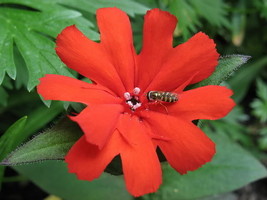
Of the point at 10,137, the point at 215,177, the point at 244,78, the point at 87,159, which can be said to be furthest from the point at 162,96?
the point at 244,78

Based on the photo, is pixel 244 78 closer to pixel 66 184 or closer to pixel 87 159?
pixel 66 184

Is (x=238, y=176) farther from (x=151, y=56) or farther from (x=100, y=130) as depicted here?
(x=100, y=130)

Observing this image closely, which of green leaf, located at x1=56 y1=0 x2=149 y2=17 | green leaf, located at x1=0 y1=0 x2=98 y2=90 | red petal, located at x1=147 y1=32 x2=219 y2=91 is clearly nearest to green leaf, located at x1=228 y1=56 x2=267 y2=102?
green leaf, located at x1=56 y1=0 x2=149 y2=17

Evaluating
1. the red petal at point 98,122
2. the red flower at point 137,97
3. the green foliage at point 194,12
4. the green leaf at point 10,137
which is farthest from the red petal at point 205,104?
the green foliage at point 194,12

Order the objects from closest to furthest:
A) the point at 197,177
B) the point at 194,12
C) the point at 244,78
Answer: the point at 197,177
the point at 194,12
the point at 244,78

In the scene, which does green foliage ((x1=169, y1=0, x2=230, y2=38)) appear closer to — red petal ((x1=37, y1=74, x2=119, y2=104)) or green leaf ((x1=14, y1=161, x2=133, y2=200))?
green leaf ((x1=14, y1=161, x2=133, y2=200))

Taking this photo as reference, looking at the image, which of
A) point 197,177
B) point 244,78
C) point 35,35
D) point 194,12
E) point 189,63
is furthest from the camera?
point 244,78

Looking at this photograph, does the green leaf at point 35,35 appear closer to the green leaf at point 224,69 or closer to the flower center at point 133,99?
the flower center at point 133,99
